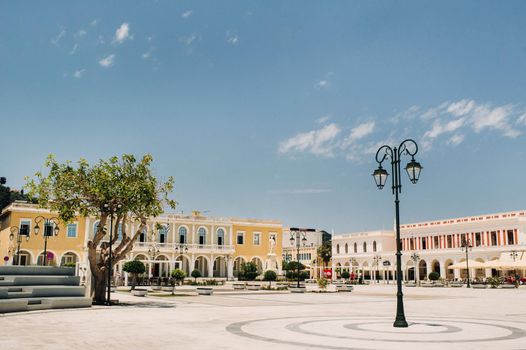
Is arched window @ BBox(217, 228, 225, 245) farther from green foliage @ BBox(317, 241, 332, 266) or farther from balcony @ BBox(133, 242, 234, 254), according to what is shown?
green foliage @ BBox(317, 241, 332, 266)

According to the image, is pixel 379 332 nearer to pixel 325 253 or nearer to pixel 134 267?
pixel 134 267

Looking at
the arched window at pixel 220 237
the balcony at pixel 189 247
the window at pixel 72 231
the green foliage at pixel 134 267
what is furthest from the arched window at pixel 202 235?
the green foliage at pixel 134 267

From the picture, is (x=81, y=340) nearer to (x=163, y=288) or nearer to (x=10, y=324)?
(x=10, y=324)

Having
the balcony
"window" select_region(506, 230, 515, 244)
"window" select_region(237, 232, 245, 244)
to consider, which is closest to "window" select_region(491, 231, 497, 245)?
"window" select_region(506, 230, 515, 244)

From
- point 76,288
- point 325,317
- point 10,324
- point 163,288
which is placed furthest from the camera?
point 163,288

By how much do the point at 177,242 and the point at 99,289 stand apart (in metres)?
50.8

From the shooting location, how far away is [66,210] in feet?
80.9

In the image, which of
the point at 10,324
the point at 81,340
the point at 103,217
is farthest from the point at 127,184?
the point at 81,340

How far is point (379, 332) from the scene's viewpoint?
14.1m

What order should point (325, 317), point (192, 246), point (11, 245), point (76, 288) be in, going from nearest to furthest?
point (325, 317), point (76, 288), point (11, 245), point (192, 246)

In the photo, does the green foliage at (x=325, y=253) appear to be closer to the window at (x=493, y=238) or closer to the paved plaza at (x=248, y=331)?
the window at (x=493, y=238)

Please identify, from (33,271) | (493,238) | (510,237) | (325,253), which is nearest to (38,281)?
(33,271)

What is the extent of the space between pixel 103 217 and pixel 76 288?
3.78 metres

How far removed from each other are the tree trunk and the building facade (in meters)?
48.7
